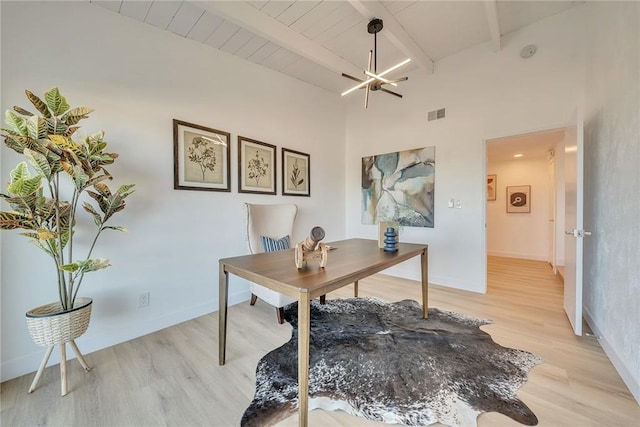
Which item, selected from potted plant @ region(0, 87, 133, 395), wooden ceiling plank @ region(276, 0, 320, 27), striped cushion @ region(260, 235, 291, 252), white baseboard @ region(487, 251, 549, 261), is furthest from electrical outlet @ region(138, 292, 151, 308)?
white baseboard @ region(487, 251, 549, 261)

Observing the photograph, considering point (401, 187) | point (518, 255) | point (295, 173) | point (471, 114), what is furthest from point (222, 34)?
point (518, 255)

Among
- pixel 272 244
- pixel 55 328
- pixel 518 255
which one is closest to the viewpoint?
pixel 55 328

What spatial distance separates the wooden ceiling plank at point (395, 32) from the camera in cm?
219

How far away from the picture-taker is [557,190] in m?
4.04

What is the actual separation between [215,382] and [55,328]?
3.32 feet

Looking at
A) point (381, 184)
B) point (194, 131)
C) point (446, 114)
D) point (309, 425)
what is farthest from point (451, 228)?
point (194, 131)

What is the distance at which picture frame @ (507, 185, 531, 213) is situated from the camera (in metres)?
5.33

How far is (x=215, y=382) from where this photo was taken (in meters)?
1.55

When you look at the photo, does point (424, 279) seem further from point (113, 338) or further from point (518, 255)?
point (518, 255)

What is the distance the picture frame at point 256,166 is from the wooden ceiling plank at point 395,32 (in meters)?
1.72

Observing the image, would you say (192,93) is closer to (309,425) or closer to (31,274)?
(31,274)

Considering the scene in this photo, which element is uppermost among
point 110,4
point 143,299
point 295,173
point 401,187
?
point 110,4

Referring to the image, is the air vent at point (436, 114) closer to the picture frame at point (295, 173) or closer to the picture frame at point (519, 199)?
the picture frame at point (295, 173)

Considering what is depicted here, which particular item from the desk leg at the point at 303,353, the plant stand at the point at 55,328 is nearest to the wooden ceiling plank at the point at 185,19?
the plant stand at the point at 55,328
